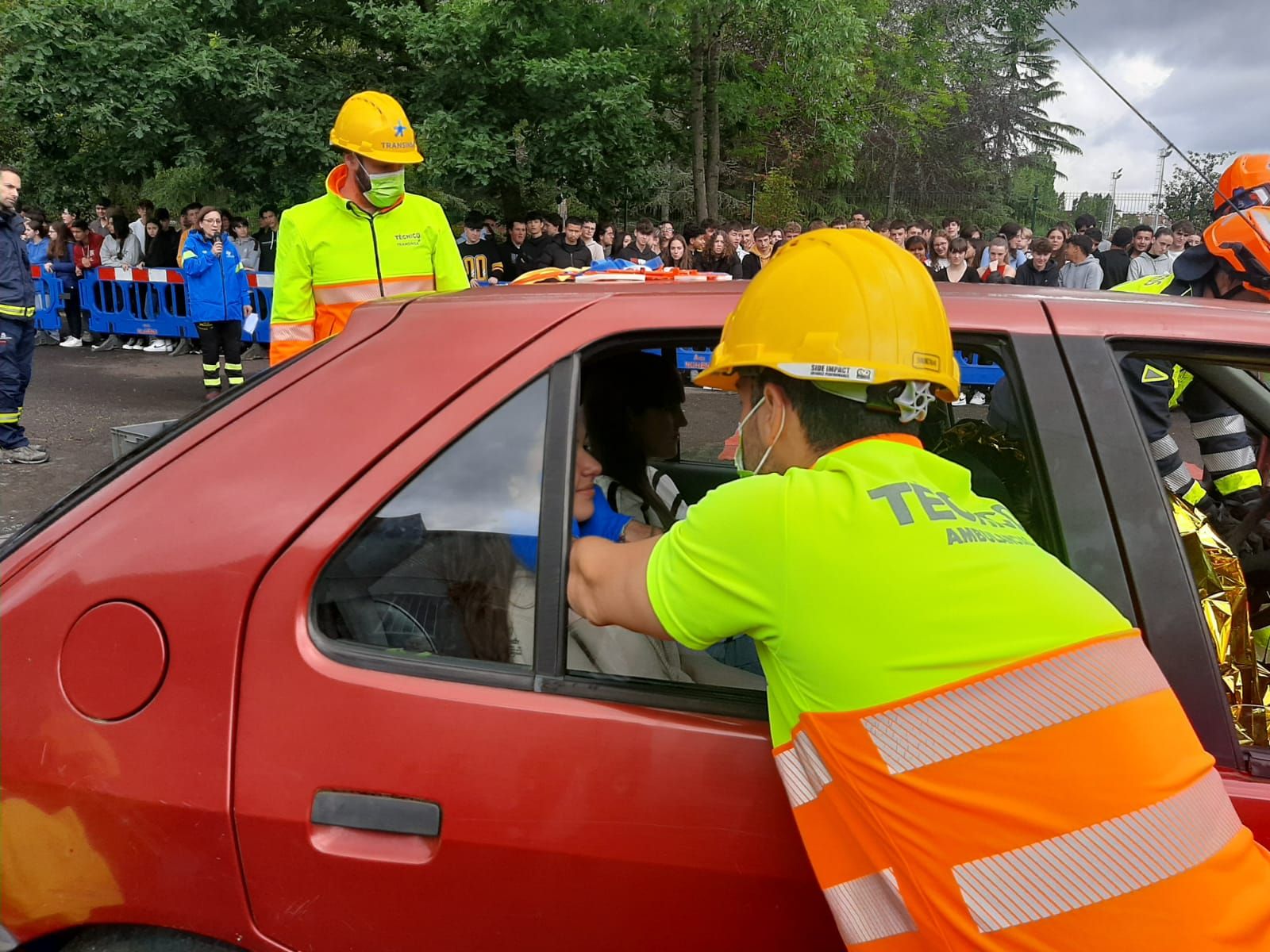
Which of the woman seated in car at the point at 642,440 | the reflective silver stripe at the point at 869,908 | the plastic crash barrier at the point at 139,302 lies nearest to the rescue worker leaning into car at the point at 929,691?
the reflective silver stripe at the point at 869,908

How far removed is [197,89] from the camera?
1234cm

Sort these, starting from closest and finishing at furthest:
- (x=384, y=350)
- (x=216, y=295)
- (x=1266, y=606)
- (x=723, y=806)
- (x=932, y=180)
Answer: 1. (x=723, y=806)
2. (x=384, y=350)
3. (x=1266, y=606)
4. (x=216, y=295)
5. (x=932, y=180)

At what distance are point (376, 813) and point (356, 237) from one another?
2942mm

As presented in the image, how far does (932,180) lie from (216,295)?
29810 mm

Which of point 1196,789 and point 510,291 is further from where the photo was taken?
point 510,291

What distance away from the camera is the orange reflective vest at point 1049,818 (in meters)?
1.08

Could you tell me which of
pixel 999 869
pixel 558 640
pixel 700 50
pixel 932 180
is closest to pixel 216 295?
pixel 558 640

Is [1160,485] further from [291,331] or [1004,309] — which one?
[291,331]

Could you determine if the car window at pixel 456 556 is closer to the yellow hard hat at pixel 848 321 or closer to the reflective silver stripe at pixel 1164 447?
the yellow hard hat at pixel 848 321

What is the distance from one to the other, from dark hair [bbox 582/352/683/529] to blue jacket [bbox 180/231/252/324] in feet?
25.1

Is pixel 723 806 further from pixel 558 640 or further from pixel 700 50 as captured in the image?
pixel 700 50

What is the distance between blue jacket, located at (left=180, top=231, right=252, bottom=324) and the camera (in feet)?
29.5

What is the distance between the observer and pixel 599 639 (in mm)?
1580

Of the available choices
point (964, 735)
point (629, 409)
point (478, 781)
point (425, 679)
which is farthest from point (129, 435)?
point (964, 735)
